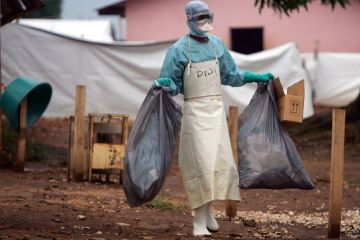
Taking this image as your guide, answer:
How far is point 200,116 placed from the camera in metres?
7.36

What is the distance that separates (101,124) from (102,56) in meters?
8.87

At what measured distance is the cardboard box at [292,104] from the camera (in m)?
7.60

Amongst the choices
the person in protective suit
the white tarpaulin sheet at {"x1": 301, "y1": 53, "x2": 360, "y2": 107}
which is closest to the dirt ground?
the person in protective suit

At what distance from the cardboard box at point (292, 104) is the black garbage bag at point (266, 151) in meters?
0.09

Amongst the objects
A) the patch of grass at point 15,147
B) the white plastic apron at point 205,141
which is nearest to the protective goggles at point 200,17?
the white plastic apron at point 205,141

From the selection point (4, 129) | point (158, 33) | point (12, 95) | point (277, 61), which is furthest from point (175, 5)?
point (12, 95)

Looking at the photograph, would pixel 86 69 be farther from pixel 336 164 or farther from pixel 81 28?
pixel 336 164

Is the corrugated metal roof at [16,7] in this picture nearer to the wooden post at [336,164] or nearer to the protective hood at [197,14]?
the protective hood at [197,14]

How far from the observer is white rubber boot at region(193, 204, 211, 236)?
24.2 ft

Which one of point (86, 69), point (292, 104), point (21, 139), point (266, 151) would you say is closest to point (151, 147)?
point (266, 151)

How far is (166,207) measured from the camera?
9.67m

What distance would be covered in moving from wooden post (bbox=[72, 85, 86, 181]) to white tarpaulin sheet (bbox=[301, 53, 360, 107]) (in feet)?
41.1

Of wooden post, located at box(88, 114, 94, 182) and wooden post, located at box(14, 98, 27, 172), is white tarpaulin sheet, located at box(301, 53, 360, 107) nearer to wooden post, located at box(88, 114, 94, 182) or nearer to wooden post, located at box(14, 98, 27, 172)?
wooden post, located at box(14, 98, 27, 172)

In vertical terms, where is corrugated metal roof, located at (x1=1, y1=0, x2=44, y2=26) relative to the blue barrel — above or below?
above
